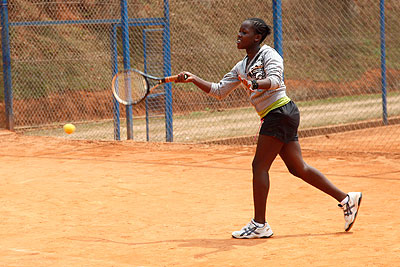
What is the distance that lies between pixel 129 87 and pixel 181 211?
131cm

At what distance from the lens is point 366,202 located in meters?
6.62

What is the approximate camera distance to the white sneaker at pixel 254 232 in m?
5.22

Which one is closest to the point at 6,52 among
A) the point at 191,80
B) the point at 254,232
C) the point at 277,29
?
the point at 277,29

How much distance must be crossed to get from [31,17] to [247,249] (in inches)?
712

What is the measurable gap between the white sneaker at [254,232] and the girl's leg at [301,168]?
1.64 feet

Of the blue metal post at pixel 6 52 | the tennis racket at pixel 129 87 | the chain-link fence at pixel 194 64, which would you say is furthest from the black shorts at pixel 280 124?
the blue metal post at pixel 6 52

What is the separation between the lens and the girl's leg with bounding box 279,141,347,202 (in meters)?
5.31

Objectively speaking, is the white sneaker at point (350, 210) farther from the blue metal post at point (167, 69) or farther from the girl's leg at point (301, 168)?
the blue metal post at point (167, 69)

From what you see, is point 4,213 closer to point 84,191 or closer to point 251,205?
point 84,191

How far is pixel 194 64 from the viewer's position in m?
21.3

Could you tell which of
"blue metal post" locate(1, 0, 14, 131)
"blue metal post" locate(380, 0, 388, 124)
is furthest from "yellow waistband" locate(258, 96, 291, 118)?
"blue metal post" locate(1, 0, 14, 131)

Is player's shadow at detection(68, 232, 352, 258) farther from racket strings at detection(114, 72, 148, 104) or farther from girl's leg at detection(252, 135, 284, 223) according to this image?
racket strings at detection(114, 72, 148, 104)

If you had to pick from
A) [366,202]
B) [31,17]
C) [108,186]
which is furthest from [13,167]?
[31,17]

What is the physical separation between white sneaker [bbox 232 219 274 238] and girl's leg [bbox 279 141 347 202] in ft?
1.64
